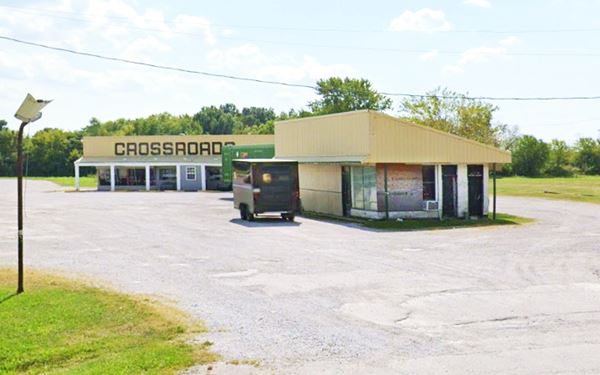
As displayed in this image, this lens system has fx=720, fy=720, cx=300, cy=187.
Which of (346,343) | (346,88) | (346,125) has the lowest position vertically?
(346,343)

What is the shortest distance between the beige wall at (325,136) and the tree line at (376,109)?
32.9 m

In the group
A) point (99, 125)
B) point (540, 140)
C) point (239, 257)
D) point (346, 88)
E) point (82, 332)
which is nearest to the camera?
point (82, 332)

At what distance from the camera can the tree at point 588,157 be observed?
280 feet

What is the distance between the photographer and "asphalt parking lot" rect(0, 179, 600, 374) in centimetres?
850

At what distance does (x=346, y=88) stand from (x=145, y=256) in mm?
83193

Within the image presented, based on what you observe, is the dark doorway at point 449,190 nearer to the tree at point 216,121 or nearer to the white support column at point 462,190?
the white support column at point 462,190

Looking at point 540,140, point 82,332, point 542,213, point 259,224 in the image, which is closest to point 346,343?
point 82,332

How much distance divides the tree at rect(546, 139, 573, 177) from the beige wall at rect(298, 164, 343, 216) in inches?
2248

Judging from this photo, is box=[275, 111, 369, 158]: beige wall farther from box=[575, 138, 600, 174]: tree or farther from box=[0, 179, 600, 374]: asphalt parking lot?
box=[575, 138, 600, 174]: tree

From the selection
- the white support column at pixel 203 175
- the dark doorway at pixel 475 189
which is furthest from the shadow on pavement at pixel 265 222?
the white support column at pixel 203 175

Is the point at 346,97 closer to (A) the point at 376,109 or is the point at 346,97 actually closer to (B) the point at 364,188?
(A) the point at 376,109

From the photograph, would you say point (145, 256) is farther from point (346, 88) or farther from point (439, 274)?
point (346, 88)

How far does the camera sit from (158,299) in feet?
39.7

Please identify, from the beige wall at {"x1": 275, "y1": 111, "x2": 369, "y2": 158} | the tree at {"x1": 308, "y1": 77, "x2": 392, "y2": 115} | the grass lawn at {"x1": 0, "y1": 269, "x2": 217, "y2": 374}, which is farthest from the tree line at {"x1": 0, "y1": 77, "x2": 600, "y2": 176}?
the grass lawn at {"x1": 0, "y1": 269, "x2": 217, "y2": 374}
